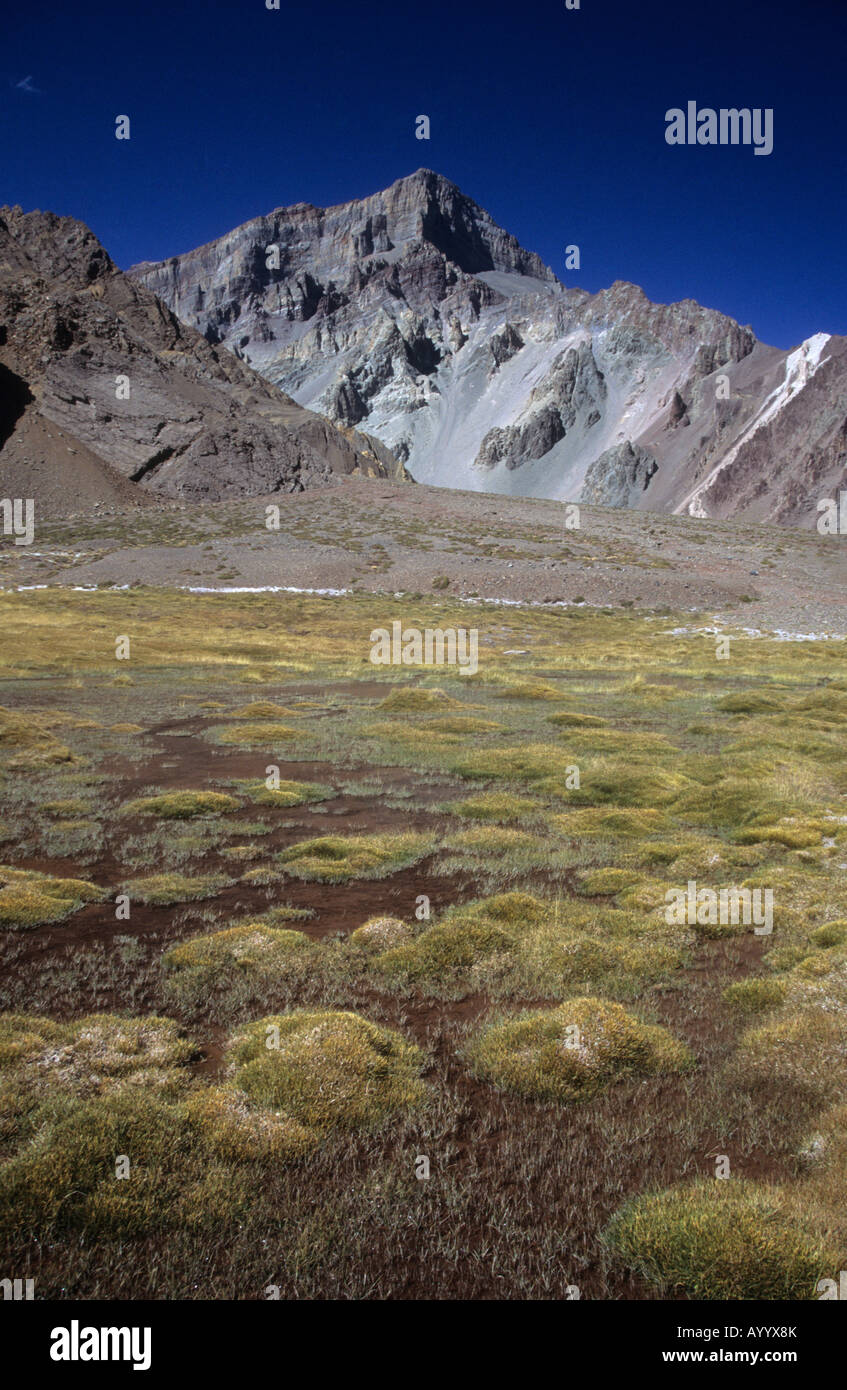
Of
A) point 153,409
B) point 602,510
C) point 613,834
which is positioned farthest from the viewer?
point 602,510

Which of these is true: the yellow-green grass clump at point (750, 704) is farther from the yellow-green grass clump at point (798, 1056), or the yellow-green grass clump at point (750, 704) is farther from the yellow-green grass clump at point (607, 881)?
the yellow-green grass clump at point (798, 1056)

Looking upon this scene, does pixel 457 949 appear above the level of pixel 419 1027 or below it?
above

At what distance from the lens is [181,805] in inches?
781

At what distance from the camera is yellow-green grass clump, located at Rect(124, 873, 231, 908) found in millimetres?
14016

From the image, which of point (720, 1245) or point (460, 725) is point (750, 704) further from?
point (720, 1245)

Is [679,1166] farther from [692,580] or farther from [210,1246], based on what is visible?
[692,580]

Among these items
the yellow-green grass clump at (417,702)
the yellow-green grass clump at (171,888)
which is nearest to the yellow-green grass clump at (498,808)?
the yellow-green grass clump at (171,888)

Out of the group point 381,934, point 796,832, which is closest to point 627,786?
point 796,832

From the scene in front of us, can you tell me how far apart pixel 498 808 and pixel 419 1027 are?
10983mm

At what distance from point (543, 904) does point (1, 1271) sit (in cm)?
974

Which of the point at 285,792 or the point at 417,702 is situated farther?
the point at 417,702

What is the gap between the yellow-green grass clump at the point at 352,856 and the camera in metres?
15.7

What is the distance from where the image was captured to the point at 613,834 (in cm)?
1861

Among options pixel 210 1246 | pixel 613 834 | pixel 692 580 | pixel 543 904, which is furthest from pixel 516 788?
pixel 692 580
